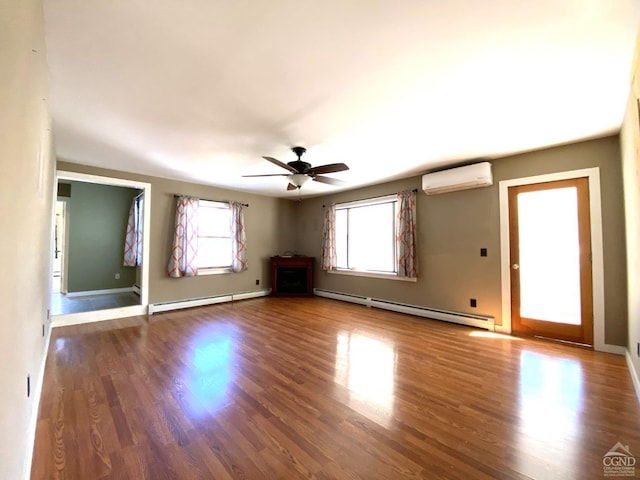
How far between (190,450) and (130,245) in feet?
18.9

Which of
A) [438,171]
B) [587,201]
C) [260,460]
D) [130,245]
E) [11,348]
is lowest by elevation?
[260,460]

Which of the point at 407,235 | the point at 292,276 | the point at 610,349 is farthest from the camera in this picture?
the point at 292,276

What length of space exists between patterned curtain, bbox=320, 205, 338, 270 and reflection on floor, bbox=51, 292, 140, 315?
366 cm

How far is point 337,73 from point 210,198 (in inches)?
163

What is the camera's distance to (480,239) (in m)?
3.79

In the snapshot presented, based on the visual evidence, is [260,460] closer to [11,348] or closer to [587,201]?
[11,348]

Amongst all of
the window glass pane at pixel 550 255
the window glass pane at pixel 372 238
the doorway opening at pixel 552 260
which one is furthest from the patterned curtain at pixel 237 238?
the window glass pane at pixel 550 255

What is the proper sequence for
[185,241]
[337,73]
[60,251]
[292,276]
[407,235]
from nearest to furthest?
[337,73] < [407,235] < [185,241] < [292,276] < [60,251]

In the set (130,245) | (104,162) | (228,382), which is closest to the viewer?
(228,382)

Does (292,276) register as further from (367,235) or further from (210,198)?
(210,198)

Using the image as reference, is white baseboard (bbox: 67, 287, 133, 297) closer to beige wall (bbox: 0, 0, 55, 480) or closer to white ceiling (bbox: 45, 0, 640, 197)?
white ceiling (bbox: 45, 0, 640, 197)

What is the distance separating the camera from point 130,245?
594 centimetres

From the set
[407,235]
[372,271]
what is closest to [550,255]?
[407,235]

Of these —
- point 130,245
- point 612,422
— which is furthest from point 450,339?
point 130,245
